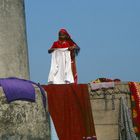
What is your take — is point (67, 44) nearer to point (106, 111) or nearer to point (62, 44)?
point (62, 44)

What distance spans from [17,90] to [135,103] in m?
4.57

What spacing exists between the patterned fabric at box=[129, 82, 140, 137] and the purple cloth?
4322 millimetres

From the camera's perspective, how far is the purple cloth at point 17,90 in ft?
14.9

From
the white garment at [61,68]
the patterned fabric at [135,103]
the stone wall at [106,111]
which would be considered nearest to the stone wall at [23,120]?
the stone wall at [106,111]

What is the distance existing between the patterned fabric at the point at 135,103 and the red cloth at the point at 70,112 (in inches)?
37.5

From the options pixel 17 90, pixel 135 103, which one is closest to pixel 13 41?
pixel 17 90

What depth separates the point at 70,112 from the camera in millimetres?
8305

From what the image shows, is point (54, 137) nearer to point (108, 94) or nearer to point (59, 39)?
point (108, 94)

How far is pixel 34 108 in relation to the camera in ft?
15.4

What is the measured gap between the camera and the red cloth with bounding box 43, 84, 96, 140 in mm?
8219

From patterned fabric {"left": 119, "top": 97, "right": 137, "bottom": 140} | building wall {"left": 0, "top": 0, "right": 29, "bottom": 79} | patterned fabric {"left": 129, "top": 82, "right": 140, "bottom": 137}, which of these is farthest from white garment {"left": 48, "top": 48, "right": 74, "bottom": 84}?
building wall {"left": 0, "top": 0, "right": 29, "bottom": 79}

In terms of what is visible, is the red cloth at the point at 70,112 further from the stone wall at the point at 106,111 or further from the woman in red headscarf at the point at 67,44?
the woman in red headscarf at the point at 67,44

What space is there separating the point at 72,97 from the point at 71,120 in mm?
434

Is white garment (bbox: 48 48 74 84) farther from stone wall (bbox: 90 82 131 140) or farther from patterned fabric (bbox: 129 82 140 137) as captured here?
patterned fabric (bbox: 129 82 140 137)
